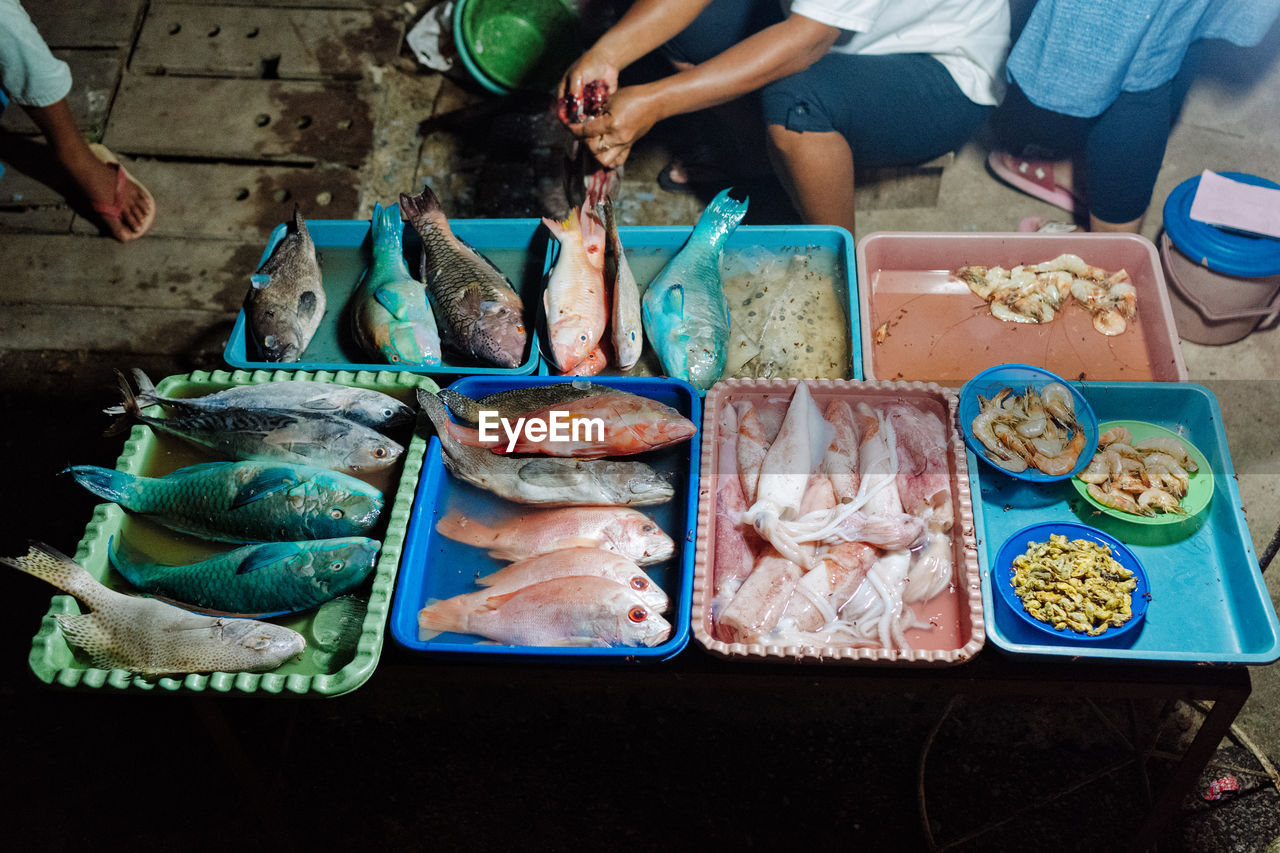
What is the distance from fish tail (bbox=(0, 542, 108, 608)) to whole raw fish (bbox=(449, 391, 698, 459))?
85 cm

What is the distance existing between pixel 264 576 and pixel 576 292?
1.08 meters

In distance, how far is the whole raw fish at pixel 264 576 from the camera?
1.85 m

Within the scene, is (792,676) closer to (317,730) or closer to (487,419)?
(487,419)

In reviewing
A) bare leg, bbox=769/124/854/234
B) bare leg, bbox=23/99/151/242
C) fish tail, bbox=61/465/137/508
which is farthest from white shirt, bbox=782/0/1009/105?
bare leg, bbox=23/99/151/242

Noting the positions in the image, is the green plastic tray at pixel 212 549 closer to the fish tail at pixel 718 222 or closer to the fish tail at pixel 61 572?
the fish tail at pixel 61 572

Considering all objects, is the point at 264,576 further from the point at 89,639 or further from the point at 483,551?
the point at 483,551

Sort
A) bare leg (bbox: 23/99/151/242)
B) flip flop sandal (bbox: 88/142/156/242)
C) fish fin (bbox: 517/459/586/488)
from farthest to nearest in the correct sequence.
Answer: flip flop sandal (bbox: 88/142/156/242), bare leg (bbox: 23/99/151/242), fish fin (bbox: 517/459/586/488)

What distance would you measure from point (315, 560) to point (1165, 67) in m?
3.17

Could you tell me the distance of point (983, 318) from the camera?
8.86 ft

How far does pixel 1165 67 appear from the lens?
2918 mm

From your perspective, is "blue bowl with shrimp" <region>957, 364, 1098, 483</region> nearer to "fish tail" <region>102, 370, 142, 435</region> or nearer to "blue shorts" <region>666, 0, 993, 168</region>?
"blue shorts" <region>666, 0, 993, 168</region>

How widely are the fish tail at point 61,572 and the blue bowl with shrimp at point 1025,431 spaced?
2020mm

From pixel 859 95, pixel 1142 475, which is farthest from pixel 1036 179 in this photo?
pixel 1142 475

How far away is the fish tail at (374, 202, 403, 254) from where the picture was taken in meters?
2.51
